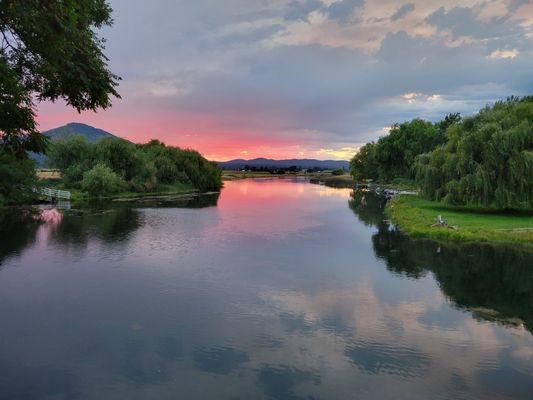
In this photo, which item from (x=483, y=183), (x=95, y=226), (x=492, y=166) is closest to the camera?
(x=483, y=183)

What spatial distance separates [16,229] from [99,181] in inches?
1222

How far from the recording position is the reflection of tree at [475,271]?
66.8 feet

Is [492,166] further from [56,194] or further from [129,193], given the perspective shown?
[56,194]

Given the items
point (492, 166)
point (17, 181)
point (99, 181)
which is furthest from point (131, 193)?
point (492, 166)

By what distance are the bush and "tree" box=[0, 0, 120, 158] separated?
61229 millimetres

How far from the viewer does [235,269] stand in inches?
1048

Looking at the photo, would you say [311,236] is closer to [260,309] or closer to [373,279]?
[373,279]

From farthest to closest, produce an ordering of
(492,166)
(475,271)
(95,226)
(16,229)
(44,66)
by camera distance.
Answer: (95,226) → (492,166) → (16,229) → (475,271) → (44,66)

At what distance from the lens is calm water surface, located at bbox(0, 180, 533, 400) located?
13.1 metres

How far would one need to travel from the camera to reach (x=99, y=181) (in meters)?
71.7

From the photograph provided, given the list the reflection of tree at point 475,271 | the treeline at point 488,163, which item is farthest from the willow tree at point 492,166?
the reflection of tree at point 475,271

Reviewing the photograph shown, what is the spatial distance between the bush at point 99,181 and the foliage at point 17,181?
33.1ft

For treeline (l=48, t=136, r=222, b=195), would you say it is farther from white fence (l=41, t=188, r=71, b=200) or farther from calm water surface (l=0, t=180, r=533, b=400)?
calm water surface (l=0, t=180, r=533, b=400)

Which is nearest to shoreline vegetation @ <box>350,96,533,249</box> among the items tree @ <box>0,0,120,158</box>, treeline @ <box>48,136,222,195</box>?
tree @ <box>0,0,120,158</box>
